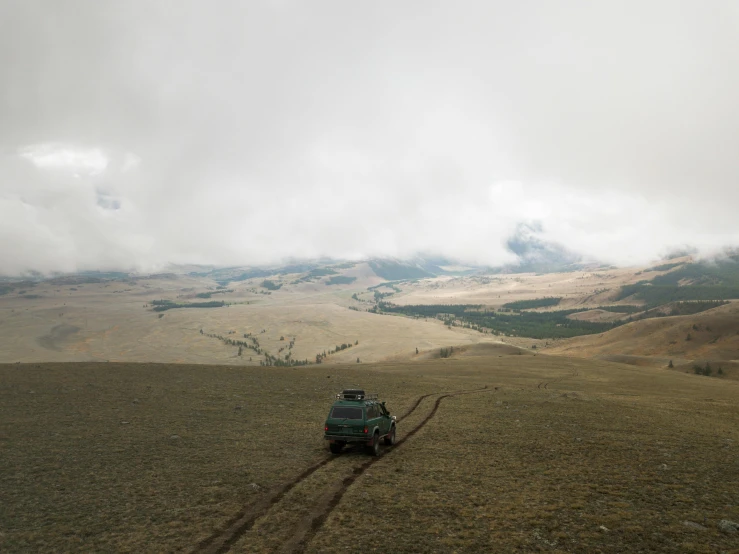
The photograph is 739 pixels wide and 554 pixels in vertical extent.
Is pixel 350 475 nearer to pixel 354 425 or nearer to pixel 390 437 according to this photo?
pixel 354 425

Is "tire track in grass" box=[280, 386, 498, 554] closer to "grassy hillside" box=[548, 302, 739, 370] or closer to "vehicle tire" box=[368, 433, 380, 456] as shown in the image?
"vehicle tire" box=[368, 433, 380, 456]

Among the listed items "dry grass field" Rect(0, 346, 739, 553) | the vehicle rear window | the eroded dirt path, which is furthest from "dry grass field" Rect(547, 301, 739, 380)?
the eroded dirt path

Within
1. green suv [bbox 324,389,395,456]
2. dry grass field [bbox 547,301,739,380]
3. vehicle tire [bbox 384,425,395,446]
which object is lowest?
dry grass field [bbox 547,301,739,380]

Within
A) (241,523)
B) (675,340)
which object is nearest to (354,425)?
(241,523)

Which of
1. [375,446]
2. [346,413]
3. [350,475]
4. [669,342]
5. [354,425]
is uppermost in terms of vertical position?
[346,413]

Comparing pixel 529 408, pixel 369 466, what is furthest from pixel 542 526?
pixel 529 408

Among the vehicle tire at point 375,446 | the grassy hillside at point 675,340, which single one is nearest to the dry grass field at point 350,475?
the vehicle tire at point 375,446
